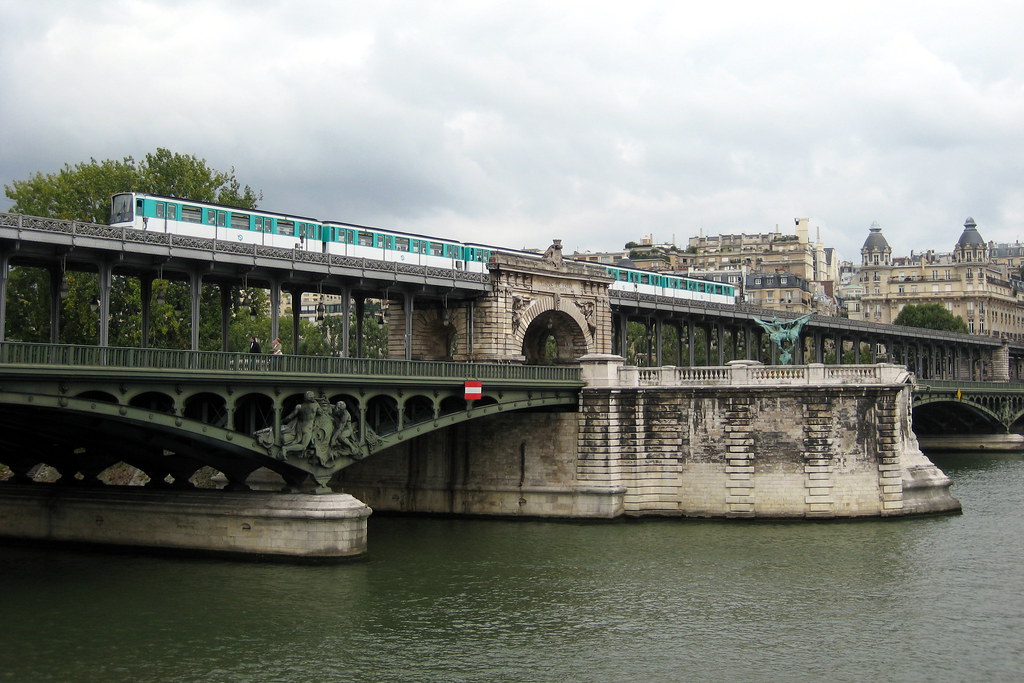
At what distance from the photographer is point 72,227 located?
4422 cm

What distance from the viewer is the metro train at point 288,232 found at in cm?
5447

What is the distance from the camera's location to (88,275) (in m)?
73.8

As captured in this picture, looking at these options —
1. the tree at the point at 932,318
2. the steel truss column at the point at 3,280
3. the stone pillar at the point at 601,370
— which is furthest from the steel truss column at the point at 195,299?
the tree at the point at 932,318

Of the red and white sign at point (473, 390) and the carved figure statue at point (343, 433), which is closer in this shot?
the carved figure statue at point (343, 433)

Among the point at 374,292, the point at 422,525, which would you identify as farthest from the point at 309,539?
the point at 374,292

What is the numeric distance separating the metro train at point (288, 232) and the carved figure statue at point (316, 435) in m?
12.7

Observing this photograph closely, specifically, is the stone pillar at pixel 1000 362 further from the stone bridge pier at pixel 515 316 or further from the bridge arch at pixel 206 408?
the bridge arch at pixel 206 408

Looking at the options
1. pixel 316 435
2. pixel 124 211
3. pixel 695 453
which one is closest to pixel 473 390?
pixel 316 435

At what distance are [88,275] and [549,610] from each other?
1780 inches

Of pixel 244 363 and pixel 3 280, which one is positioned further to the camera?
pixel 244 363

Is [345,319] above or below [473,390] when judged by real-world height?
above

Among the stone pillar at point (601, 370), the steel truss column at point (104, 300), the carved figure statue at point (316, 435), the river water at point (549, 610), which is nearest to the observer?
the river water at point (549, 610)

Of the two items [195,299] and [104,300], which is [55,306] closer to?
[104,300]

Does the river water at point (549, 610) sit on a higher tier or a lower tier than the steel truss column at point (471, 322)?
lower
